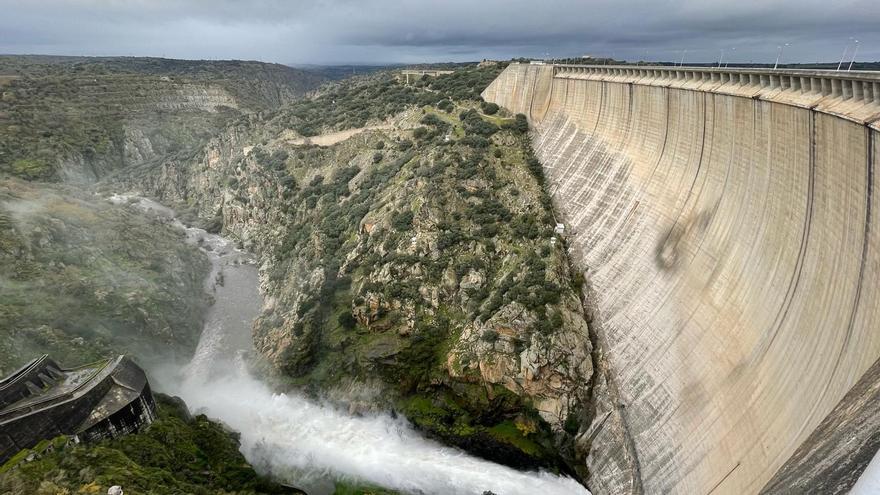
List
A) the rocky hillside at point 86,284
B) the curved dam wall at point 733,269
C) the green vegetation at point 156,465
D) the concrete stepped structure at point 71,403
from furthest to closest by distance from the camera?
the rocky hillside at point 86,284 → the concrete stepped structure at point 71,403 → the green vegetation at point 156,465 → the curved dam wall at point 733,269

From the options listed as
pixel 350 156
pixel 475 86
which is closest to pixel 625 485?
pixel 350 156

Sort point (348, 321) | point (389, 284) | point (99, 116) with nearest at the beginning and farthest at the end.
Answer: point (348, 321)
point (389, 284)
point (99, 116)

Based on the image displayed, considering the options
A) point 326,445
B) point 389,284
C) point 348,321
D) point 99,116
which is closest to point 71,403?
point 326,445

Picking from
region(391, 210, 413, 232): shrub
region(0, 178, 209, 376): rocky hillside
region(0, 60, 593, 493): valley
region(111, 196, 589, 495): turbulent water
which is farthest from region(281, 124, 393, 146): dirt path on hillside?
region(111, 196, 589, 495): turbulent water

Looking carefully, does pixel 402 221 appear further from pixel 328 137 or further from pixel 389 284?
pixel 328 137

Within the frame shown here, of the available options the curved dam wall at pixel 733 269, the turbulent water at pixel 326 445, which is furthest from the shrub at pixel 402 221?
the turbulent water at pixel 326 445

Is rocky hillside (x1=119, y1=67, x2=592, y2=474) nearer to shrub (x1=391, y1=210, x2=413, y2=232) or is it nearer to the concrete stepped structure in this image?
shrub (x1=391, y1=210, x2=413, y2=232)

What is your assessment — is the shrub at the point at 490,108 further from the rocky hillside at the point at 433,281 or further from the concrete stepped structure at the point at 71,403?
the concrete stepped structure at the point at 71,403
